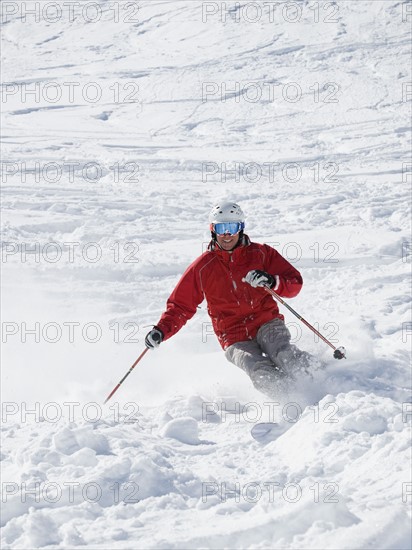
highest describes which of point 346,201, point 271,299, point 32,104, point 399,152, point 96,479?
point 32,104

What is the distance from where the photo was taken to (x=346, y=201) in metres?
11.3

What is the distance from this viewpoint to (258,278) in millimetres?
5273

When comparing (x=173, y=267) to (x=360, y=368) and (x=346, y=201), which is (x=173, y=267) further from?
(x=360, y=368)

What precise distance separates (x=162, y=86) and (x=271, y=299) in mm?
14222

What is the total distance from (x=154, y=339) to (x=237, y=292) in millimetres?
818

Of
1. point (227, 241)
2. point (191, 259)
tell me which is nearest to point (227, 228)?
point (227, 241)

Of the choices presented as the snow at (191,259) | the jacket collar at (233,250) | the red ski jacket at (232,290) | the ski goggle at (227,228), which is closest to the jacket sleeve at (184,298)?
the red ski jacket at (232,290)

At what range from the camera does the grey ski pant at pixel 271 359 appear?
5.05 metres

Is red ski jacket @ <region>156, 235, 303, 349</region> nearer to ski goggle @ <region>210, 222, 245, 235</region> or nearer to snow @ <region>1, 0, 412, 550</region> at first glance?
ski goggle @ <region>210, 222, 245, 235</region>

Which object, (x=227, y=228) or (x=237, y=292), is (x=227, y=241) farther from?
(x=237, y=292)

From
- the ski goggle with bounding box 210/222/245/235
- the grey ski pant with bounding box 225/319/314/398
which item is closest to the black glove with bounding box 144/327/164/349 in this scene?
the grey ski pant with bounding box 225/319/314/398

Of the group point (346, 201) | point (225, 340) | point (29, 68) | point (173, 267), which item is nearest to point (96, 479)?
point (225, 340)

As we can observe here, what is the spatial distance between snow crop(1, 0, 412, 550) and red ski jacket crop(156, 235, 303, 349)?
517 millimetres

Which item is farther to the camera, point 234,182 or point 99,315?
point 234,182
